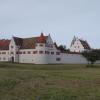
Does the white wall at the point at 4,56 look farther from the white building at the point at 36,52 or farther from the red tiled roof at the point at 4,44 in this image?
the red tiled roof at the point at 4,44

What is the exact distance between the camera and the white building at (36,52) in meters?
107

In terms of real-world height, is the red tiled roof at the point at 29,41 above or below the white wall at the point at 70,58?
above

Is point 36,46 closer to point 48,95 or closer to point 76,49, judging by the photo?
point 76,49

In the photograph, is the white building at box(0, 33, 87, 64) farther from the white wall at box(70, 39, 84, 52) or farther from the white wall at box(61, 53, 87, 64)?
the white wall at box(70, 39, 84, 52)

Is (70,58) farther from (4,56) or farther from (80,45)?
(80,45)

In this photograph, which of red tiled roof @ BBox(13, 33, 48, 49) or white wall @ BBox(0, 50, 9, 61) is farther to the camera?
white wall @ BBox(0, 50, 9, 61)

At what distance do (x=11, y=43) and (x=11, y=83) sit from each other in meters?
83.4

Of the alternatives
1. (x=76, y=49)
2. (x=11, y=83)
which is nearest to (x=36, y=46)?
(x=76, y=49)

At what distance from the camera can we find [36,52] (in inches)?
4213

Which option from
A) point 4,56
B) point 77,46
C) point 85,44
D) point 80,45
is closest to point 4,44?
point 4,56

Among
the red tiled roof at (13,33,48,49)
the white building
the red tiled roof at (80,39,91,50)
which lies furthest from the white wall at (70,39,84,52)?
the red tiled roof at (13,33,48,49)

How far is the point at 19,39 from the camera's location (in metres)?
118

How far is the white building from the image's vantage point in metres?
107

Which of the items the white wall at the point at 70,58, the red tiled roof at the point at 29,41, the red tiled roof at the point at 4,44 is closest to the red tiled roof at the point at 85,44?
the white wall at the point at 70,58
